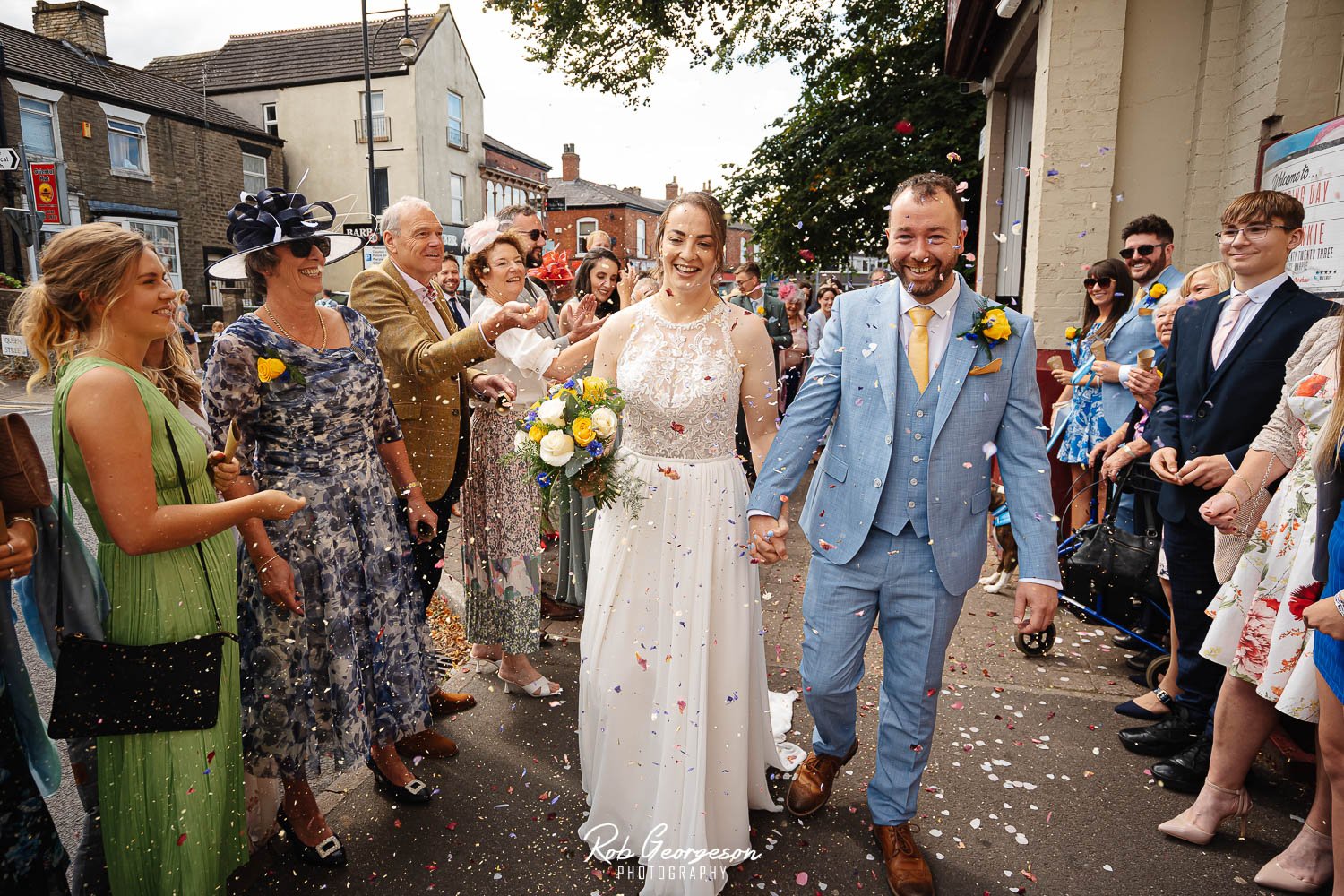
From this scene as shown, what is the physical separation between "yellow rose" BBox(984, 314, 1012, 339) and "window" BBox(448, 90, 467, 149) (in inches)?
1287

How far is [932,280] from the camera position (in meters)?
2.77

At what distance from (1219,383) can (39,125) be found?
2723 cm

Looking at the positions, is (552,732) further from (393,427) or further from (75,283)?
(75,283)

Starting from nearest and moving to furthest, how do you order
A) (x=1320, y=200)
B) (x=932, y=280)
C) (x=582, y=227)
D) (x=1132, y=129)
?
1. (x=932, y=280)
2. (x=1320, y=200)
3. (x=1132, y=129)
4. (x=582, y=227)

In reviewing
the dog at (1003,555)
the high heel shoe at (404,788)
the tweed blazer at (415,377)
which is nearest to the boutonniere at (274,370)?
the tweed blazer at (415,377)

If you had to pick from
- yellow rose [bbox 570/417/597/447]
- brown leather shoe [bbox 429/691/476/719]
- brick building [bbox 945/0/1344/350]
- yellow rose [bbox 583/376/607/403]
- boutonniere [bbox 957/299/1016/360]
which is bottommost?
brown leather shoe [bbox 429/691/476/719]

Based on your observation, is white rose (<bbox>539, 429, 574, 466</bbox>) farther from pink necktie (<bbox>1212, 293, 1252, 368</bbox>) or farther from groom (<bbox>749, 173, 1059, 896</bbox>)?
pink necktie (<bbox>1212, 293, 1252, 368</bbox>)

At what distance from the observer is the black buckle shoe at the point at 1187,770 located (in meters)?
3.40

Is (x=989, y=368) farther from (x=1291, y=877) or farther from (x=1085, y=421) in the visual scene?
(x=1085, y=421)

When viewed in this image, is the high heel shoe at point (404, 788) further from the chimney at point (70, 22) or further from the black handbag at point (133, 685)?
the chimney at point (70, 22)

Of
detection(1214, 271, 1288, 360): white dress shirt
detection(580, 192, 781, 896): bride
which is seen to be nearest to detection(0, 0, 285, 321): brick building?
detection(580, 192, 781, 896): bride

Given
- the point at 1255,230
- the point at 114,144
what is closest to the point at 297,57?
the point at 114,144

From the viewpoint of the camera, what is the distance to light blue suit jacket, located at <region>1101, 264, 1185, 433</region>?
5.15 metres

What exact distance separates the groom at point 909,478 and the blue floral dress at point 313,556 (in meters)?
1.59
